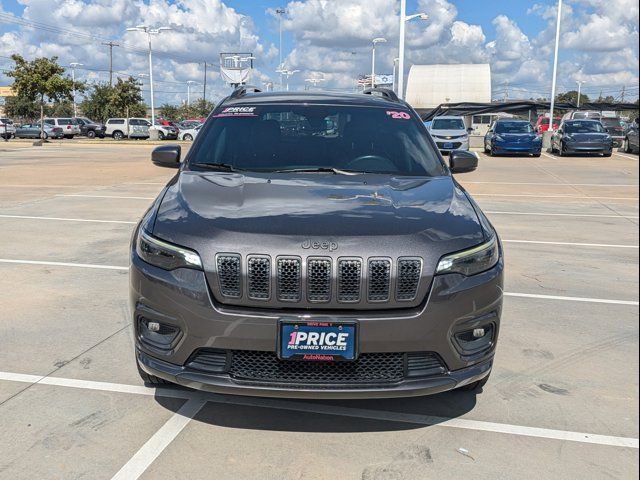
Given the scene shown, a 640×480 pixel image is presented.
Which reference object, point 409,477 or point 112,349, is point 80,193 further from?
point 409,477

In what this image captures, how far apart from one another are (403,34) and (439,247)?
26.8 m

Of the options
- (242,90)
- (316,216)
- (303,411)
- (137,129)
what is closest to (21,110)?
(137,129)

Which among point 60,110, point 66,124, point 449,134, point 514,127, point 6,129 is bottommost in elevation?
point 6,129

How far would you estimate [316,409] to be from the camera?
336cm

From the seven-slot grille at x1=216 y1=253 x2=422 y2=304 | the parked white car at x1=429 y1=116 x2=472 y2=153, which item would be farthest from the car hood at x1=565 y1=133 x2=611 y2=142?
the seven-slot grille at x1=216 y1=253 x2=422 y2=304

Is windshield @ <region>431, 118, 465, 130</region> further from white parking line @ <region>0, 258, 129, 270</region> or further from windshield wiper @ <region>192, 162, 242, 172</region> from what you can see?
windshield wiper @ <region>192, 162, 242, 172</region>

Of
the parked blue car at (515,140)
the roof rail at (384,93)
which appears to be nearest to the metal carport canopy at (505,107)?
the parked blue car at (515,140)

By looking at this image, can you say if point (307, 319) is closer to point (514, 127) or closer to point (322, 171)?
point (322, 171)

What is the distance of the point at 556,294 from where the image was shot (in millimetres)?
5637

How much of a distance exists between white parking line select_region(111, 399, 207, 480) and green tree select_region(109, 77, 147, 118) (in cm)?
5276

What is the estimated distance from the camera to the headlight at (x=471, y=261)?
2.86 meters

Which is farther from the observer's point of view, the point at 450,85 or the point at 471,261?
the point at 450,85

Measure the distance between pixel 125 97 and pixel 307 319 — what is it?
55.0 m

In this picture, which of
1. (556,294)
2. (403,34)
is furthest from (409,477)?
(403,34)
